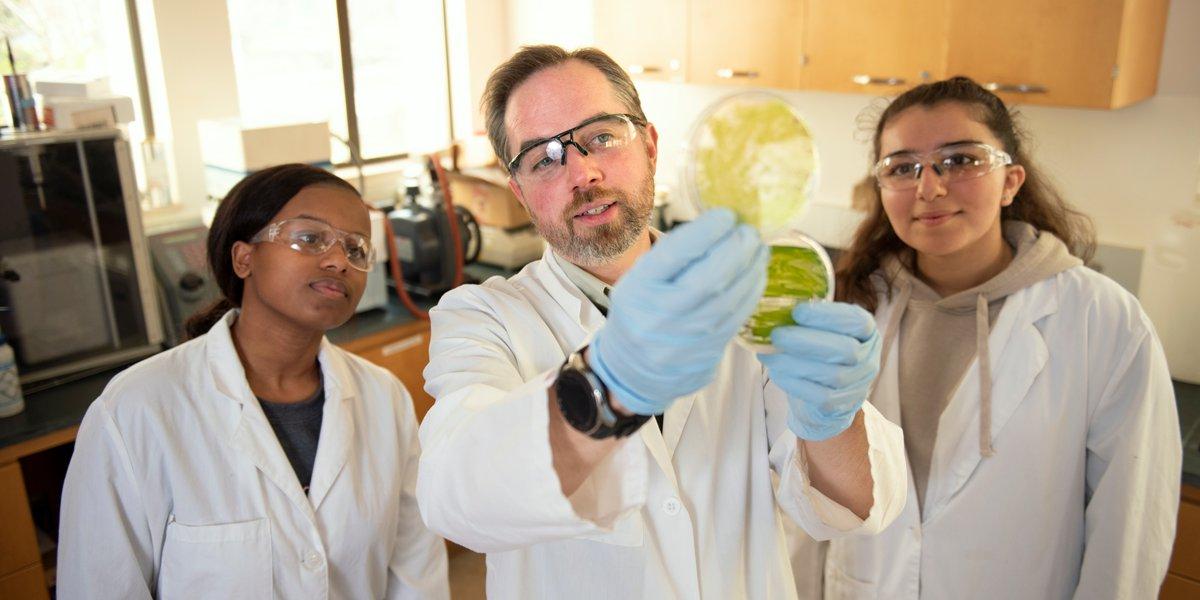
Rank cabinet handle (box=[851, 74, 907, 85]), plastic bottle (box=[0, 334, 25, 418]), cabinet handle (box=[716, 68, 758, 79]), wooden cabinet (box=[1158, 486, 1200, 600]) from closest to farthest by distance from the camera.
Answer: wooden cabinet (box=[1158, 486, 1200, 600]) → plastic bottle (box=[0, 334, 25, 418]) → cabinet handle (box=[851, 74, 907, 85]) → cabinet handle (box=[716, 68, 758, 79])

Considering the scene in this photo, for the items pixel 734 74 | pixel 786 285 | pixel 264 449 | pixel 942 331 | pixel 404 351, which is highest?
pixel 734 74

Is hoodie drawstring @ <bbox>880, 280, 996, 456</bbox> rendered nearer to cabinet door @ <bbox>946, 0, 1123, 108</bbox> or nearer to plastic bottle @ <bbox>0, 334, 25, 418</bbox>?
cabinet door @ <bbox>946, 0, 1123, 108</bbox>

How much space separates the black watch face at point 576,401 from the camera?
2.74 feet

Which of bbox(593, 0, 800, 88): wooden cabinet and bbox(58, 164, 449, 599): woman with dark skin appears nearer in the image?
bbox(58, 164, 449, 599): woman with dark skin

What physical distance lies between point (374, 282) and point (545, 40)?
163 cm

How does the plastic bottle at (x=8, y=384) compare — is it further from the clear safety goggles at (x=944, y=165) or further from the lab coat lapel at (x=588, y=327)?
the clear safety goggles at (x=944, y=165)

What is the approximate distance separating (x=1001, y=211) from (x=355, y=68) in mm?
2845

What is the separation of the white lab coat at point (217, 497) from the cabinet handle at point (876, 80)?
1701 millimetres

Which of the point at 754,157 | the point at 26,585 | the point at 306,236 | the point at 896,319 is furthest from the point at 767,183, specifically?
the point at 26,585

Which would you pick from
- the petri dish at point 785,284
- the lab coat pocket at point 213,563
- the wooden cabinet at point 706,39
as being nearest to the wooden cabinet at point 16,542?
the lab coat pocket at point 213,563

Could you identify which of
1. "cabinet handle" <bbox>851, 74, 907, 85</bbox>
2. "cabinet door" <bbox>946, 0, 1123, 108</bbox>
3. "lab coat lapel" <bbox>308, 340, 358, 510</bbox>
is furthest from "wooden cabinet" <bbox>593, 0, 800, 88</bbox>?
"lab coat lapel" <bbox>308, 340, 358, 510</bbox>

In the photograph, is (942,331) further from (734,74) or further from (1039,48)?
(734,74)

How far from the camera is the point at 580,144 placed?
3.78 feet

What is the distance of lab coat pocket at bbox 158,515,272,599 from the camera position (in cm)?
138
